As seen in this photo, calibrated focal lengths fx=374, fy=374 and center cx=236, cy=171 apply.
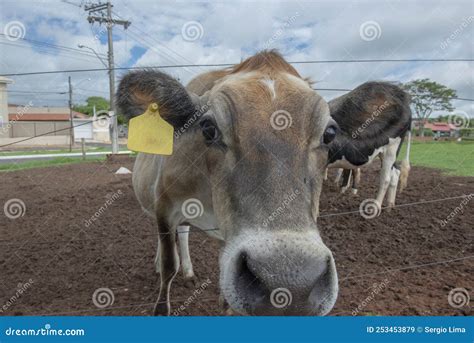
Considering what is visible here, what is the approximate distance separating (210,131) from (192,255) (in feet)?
10.5

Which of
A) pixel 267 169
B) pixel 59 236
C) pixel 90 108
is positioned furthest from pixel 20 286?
pixel 90 108

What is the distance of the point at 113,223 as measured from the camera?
6.81 m

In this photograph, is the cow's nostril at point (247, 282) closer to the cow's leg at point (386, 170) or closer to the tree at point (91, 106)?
the cow's leg at point (386, 170)

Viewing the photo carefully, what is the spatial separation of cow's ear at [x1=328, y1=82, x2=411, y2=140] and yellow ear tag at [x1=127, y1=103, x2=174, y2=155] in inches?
55.7

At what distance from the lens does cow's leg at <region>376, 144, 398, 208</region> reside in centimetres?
792

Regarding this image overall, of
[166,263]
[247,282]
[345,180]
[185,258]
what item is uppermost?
[247,282]

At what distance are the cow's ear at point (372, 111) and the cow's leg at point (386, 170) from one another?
4553mm

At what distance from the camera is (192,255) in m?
5.36

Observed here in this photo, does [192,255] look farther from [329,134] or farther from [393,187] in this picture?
[393,187]

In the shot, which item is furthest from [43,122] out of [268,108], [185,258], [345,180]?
[268,108]

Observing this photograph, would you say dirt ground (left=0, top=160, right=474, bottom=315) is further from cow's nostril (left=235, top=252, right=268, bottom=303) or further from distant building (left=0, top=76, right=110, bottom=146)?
distant building (left=0, top=76, right=110, bottom=146)

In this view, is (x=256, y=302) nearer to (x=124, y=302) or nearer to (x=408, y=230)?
(x=124, y=302)

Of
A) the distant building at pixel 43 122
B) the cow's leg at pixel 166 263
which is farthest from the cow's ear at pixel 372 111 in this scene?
the distant building at pixel 43 122

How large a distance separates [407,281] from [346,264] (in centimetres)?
79
